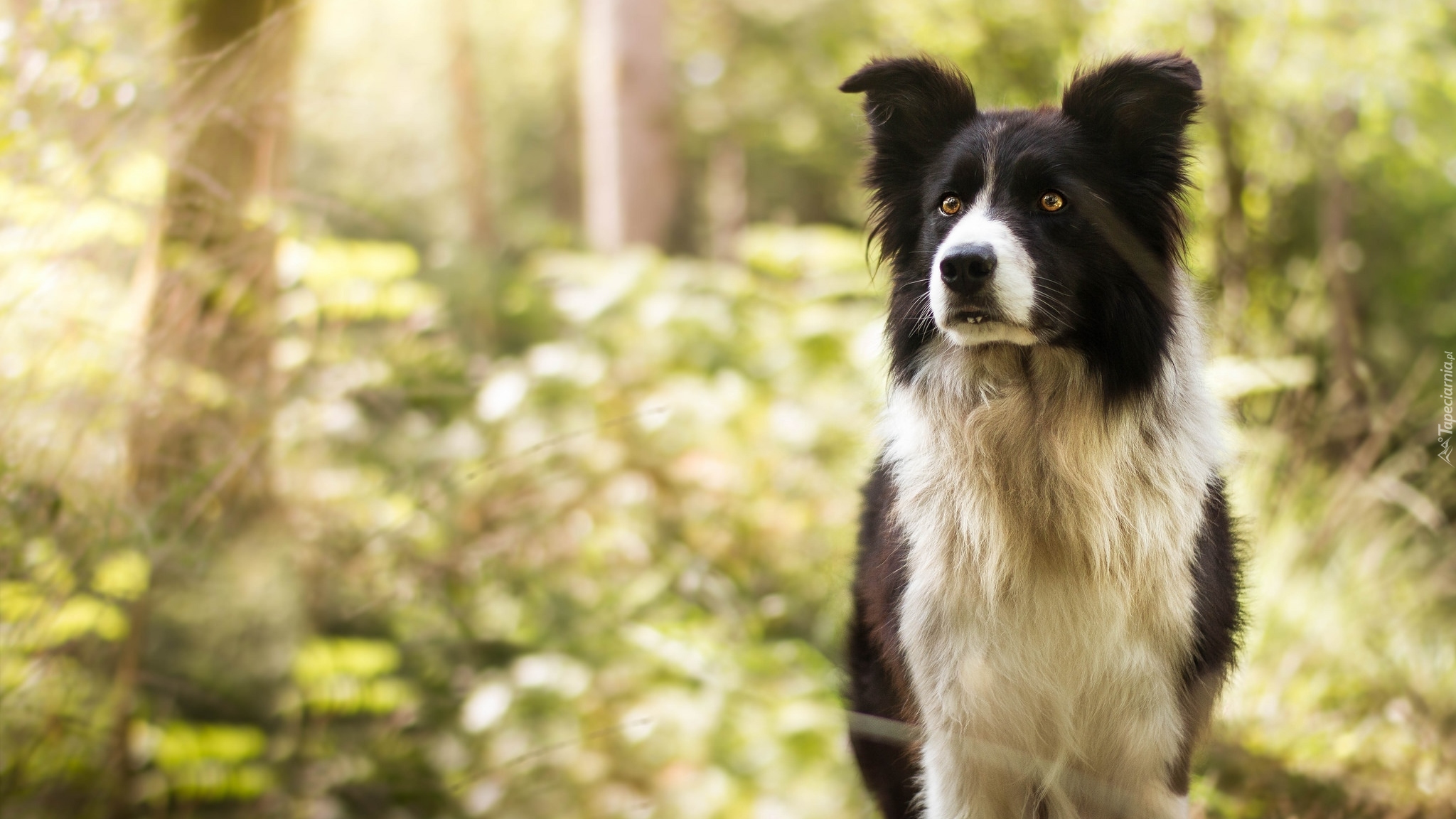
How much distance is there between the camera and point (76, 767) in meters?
3.62

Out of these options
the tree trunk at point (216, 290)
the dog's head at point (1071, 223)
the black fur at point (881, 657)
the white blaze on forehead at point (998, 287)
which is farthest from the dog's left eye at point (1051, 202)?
the tree trunk at point (216, 290)


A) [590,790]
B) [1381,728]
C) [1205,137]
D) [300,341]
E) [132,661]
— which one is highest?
[1205,137]

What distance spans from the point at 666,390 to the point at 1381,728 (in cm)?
381

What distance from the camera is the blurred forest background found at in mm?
3203

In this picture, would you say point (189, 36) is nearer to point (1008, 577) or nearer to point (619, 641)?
point (619, 641)

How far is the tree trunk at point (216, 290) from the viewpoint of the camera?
345 cm

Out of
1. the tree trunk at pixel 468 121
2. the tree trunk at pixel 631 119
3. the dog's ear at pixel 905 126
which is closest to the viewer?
the dog's ear at pixel 905 126

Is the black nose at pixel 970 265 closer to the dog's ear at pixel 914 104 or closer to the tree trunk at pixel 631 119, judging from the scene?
the dog's ear at pixel 914 104

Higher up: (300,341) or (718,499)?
(300,341)

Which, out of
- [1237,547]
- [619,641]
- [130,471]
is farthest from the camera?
[619,641]

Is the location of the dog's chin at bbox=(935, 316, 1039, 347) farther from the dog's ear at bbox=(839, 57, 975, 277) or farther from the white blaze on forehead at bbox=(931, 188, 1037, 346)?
the dog's ear at bbox=(839, 57, 975, 277)

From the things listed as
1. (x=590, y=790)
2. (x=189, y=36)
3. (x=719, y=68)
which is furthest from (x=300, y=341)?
(x=719, y=68)

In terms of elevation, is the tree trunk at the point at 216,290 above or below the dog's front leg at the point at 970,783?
above

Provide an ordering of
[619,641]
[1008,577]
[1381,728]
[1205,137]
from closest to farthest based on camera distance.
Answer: [1008,577], [1381,728], [619,641], [1205,137]
